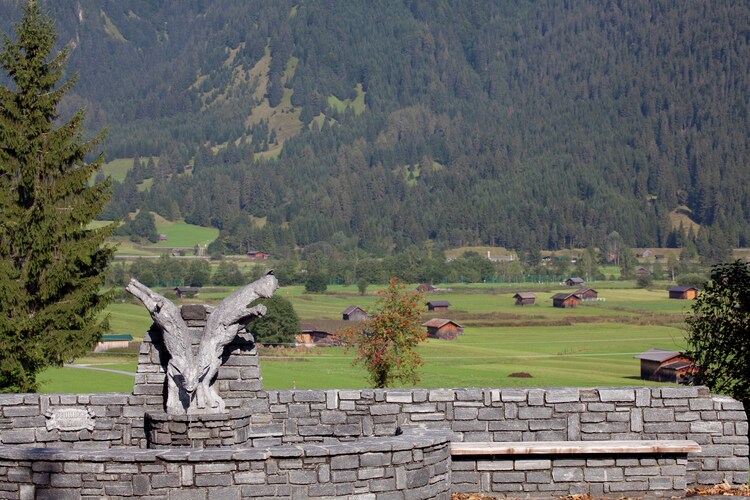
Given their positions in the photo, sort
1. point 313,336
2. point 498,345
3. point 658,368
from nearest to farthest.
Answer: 1. point 658,368
2. point 313,336
3. point 498,345

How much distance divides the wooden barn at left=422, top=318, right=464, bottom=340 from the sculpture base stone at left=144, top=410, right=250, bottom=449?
342ft

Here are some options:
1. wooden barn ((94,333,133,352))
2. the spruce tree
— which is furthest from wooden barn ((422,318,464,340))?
the spruce tree

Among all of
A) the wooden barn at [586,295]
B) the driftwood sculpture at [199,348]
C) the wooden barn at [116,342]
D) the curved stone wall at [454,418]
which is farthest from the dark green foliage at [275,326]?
the wooden barn at [586,295]

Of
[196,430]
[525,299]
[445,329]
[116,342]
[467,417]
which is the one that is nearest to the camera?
[196,430]

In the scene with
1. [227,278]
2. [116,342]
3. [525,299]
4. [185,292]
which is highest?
[227,278]

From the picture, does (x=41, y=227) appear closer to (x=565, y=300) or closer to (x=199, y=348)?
(x=199, y=348)

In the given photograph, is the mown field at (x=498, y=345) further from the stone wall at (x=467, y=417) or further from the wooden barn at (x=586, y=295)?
the stone wall at (x=467, y=417)

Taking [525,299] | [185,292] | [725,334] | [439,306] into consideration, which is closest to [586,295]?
[525,299]

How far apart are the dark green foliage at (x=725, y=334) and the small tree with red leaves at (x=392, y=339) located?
1450cm

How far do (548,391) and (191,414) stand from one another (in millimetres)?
5109

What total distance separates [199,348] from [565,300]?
497 feet

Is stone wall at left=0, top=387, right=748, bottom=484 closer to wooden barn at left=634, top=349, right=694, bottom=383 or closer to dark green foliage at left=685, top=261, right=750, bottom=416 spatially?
dark green foliage at left=685, top=261, right=750, bottom=416

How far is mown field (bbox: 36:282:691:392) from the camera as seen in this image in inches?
2766

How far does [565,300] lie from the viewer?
539 feet
